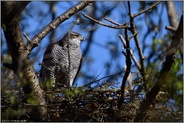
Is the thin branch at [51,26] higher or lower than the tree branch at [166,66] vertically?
higher

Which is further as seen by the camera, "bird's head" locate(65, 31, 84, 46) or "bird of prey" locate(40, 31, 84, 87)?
"bird's head" locate(65, 31, 84, 46)

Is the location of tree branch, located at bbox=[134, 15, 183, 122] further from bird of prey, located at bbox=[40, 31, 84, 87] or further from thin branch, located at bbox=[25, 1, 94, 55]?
bird of prey, located at bbox=[40, 31, 84, 87]

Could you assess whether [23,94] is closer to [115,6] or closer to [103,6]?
[115,6]

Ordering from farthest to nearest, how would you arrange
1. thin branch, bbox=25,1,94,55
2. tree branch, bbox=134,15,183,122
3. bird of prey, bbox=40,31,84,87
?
bird of prey, bbox=40,31,84,87
thin branch, bbox=25,1,94,55
tree branch, bbox=134,15,183,122

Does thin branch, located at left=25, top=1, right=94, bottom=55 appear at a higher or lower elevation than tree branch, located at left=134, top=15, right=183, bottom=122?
higher

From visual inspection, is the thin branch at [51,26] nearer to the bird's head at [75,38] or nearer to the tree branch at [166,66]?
the tree branch at [166,66]

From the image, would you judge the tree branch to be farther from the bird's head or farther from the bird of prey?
the bird's head

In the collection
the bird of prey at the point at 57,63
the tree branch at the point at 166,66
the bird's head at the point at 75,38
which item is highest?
the bird's head at the point at 75,38

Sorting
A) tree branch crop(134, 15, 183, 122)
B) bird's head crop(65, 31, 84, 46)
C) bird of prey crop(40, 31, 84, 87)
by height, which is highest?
bird's head crop(65, 31, 84, 46)

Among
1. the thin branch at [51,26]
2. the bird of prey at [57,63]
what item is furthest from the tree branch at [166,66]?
the bird of prey at [57,63]

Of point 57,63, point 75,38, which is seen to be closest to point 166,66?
point 57,63

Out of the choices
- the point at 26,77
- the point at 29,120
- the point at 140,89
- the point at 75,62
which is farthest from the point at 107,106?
the point at 75,62

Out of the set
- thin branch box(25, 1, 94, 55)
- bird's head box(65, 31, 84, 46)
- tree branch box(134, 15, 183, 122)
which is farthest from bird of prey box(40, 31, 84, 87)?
tree branch box(134, 15, 183, 122)

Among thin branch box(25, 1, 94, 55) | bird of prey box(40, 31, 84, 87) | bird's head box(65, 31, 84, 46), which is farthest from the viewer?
bird's head box(65, 31, 84, 46)
